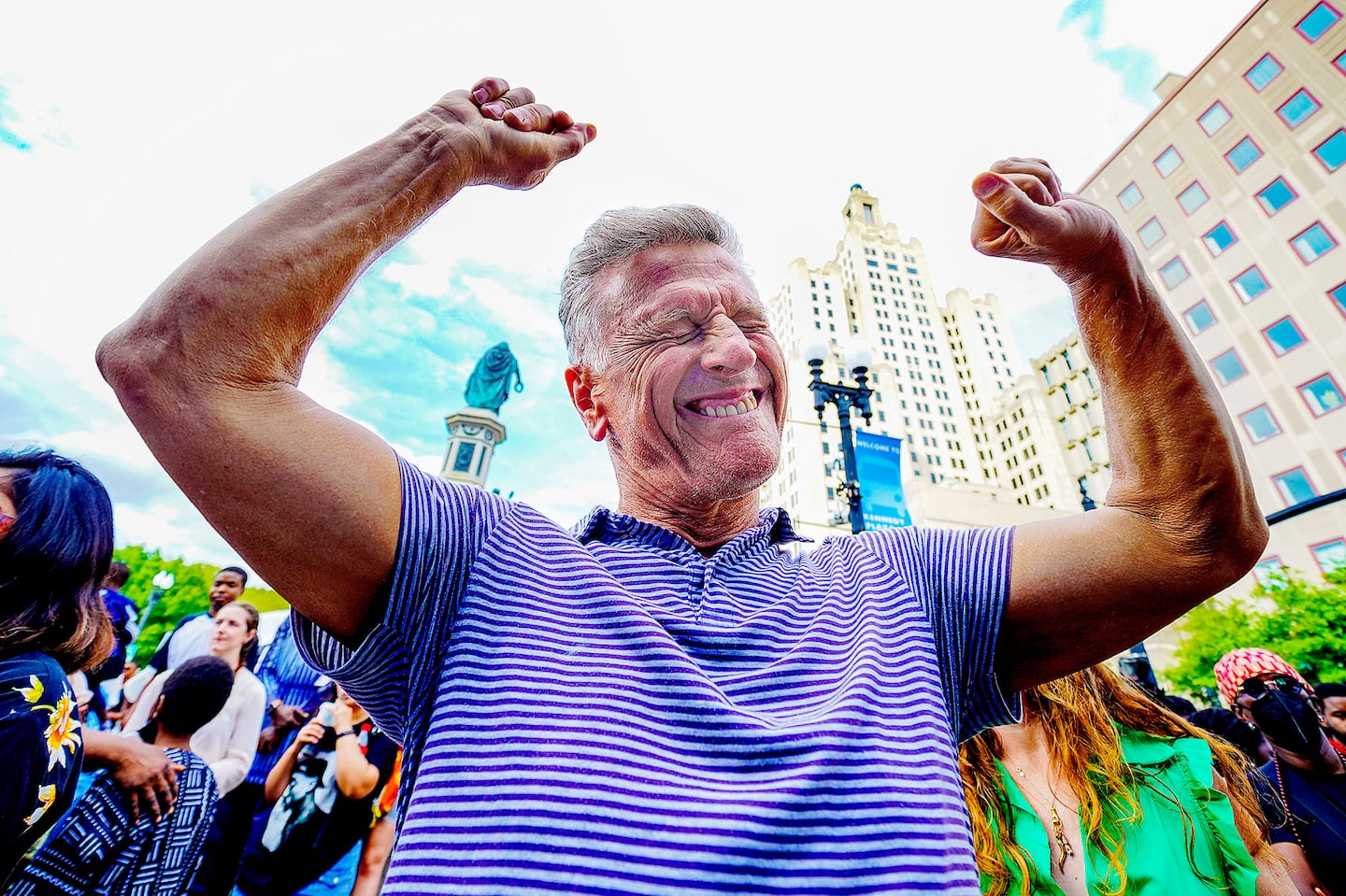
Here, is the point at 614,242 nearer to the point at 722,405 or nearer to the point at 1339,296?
the point at 722,405

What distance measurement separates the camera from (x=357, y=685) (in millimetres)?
1229

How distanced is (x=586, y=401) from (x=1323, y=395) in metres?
30.7

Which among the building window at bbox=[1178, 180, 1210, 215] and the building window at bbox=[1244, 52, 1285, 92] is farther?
the building window at bbox=[1178, 180, 1210, 215]

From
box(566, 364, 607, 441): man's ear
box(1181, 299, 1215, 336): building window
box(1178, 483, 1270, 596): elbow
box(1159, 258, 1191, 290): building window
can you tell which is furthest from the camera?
box(1159, 258, 1191, 290): building window

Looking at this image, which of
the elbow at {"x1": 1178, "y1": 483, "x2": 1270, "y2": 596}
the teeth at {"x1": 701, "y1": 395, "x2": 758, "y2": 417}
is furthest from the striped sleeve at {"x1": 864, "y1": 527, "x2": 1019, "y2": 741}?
the teeth at {"x1": 701, "y1": 395, "x2": 758, "y2": 417}

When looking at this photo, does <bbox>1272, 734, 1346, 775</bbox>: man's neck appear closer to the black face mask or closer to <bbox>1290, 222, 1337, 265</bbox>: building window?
the black face mask

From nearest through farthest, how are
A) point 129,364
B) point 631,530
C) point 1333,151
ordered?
point 129,364 < point 631,530 < point 1333,151

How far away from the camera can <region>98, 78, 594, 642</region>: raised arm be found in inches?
38.8

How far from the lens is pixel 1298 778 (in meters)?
3.64

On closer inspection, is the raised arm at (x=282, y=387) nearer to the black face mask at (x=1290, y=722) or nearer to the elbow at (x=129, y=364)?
the elbow at (x=129, y=364)

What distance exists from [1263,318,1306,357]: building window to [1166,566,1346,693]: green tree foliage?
27.7 ft

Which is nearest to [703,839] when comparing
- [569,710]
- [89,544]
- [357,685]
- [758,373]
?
[569,710]

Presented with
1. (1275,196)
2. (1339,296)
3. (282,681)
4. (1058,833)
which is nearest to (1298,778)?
(1058,833)

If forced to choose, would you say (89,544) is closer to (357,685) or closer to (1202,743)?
(357,685)
